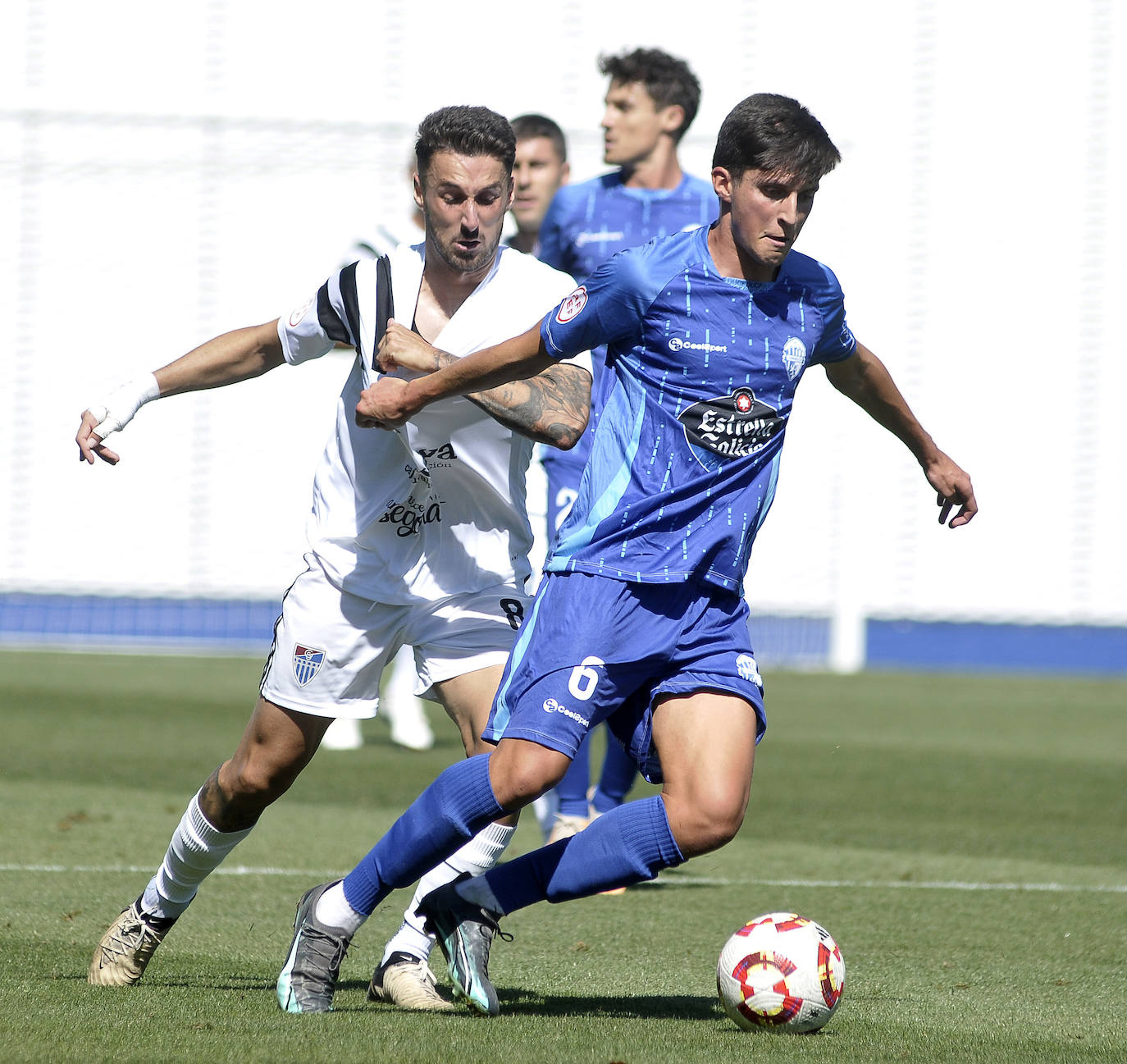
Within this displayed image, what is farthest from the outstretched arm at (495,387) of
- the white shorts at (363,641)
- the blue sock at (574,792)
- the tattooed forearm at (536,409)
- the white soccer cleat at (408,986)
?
the blue sock at (574,792)

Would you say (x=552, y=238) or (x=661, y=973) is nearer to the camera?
(x=661, y=973)

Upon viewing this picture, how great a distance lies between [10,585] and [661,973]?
44.7 feet

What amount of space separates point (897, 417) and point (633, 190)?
2.67 meters

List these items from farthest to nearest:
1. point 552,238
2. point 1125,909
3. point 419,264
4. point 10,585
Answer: point 10,585
point 552,238
point 1125,909
point 419,264

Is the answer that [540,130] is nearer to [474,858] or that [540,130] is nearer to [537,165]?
[537,165]

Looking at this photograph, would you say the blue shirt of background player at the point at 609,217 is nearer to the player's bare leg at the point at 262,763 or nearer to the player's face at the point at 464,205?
the player's face at the point at 464,205

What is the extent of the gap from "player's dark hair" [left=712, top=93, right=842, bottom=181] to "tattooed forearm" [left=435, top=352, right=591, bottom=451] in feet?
2.10

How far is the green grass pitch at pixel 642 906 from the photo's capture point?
3.59 metres

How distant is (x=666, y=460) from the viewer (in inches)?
149

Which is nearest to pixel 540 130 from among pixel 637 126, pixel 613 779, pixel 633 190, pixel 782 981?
pixel 637 126

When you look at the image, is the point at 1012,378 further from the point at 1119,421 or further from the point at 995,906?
the point at 995,906

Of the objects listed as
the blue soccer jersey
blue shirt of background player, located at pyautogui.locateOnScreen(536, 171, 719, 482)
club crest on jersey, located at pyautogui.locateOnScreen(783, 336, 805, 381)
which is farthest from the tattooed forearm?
the blue soccer jersey

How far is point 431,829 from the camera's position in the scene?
3.75 metres

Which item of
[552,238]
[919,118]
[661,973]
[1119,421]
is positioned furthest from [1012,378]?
[661,973]
